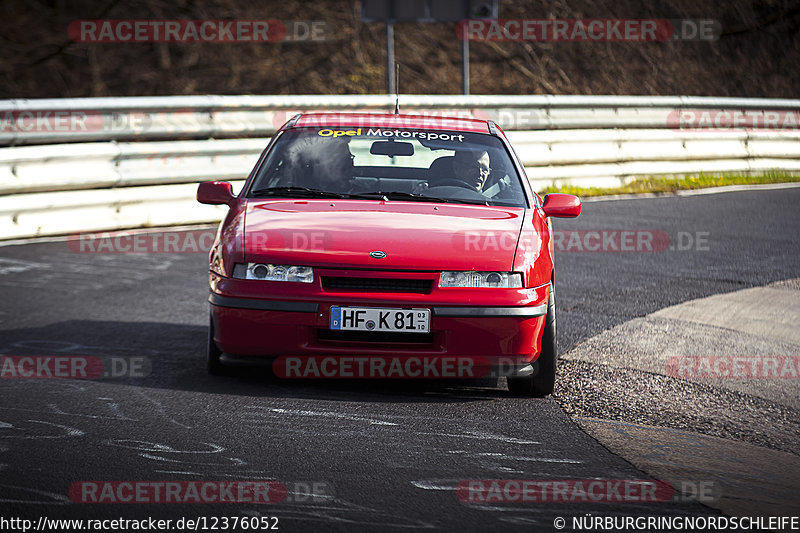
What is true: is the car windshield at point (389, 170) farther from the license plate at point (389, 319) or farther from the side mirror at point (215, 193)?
the license plate at point (389, 319)

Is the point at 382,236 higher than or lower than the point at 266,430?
higher

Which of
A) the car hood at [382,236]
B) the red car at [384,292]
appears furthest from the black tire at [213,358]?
the car hood at [382,236]

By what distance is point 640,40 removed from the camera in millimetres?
30344

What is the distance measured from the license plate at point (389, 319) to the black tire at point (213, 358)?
0.79 meters

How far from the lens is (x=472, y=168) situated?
6.81 m

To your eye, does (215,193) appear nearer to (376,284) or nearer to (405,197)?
(405,197)

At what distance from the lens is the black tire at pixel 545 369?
5.70 m

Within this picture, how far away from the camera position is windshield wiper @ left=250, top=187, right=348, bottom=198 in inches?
254

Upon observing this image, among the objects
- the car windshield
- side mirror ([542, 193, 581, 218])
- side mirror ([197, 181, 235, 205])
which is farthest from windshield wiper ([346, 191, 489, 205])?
side mirror ([197, 181, 235, 205])

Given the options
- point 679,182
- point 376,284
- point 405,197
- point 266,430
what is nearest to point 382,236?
point 376,284

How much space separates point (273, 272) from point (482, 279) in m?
1.05

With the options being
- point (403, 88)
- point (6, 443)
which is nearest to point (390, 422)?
point (6, 443)

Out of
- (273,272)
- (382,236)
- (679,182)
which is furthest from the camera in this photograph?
(679,182)

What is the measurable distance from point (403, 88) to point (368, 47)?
1.28m
